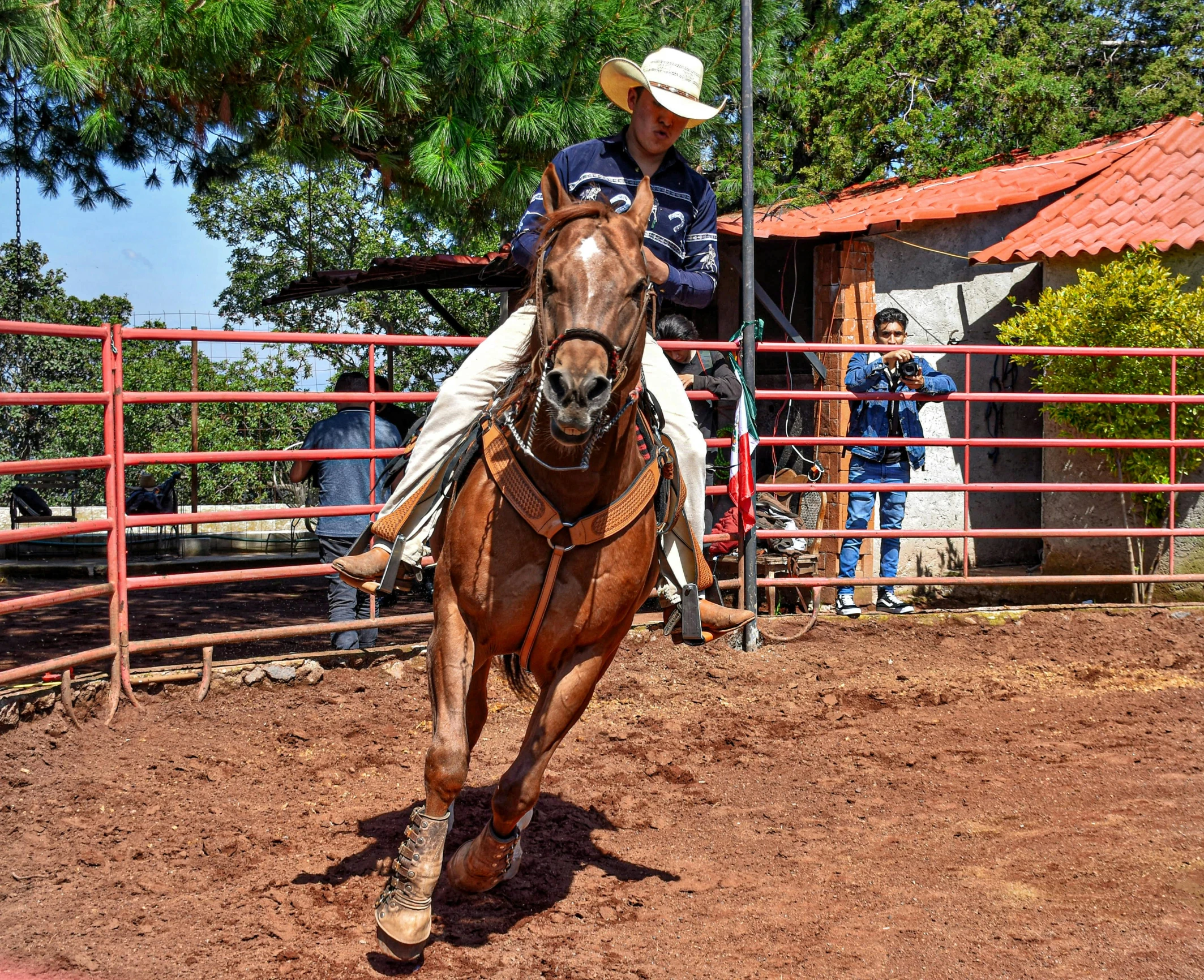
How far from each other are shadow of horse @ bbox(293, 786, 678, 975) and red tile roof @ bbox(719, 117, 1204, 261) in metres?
6.90

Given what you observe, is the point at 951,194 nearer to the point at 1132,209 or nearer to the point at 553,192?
the point at 1132,209

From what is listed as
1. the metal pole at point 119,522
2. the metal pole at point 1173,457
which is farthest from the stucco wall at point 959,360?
the metal pole at point 119,522

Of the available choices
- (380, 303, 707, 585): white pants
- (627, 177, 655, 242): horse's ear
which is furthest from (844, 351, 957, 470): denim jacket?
(627, 177, 655, 242): horse's ear

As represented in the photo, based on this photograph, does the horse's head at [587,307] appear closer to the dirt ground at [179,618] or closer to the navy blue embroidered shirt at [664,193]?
the navy blue embroidered shirt at [664,193]

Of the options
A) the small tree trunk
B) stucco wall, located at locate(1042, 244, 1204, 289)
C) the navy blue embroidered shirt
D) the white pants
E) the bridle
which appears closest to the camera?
the bridle

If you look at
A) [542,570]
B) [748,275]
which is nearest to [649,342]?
[542,570]

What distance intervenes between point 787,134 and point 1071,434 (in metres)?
7.11

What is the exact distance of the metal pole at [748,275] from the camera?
7.65m

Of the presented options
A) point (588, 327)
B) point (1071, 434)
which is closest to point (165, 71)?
point (588, 327)

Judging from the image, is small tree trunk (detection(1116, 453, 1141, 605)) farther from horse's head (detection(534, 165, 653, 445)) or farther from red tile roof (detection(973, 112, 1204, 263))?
horse's head (detection(534, 165, 653, 445))

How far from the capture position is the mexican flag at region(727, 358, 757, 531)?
302 inches

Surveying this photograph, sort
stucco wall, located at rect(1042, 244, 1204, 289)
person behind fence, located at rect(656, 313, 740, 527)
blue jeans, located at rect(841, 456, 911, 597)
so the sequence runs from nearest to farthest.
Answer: person behind fence, located at rect(656, 313, 740, 527), blue jeans, located at rect(841, 456, 911, 597), stucco wall, located at rect(1042, 244, 1204, 289)

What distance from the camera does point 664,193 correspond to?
446 cm

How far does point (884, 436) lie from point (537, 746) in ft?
18.9
